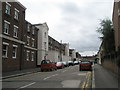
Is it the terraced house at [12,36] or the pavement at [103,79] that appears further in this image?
the terraced house at [12,36]

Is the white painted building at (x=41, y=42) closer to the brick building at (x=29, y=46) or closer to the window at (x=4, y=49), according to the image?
the brick building at (x=29, y=46)

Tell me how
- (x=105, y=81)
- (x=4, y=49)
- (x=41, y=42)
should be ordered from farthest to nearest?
(x=41, y=42) → (x=4, y=49) → (x=105, y=81)

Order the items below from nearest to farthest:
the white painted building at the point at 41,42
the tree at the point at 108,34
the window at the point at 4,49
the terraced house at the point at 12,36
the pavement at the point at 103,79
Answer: the pavement at the point at 103,79 < the window at the point at 4,49 < the terraced house at the point at 12,36 < the tree at the point at 108,34 < the white painted building at the point at 41,42

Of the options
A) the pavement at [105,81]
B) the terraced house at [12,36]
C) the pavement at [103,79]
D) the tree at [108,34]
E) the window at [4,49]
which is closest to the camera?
the pavement at [105,81]

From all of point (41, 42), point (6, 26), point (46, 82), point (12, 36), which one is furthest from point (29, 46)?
point (46, 82)

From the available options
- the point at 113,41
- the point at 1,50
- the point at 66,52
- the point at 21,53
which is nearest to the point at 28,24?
the point at 21,53

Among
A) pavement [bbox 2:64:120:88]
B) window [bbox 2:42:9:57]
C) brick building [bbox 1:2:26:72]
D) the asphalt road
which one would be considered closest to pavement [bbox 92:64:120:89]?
pavement [bbox 2:64:120:88]

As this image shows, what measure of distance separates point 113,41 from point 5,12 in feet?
61.0

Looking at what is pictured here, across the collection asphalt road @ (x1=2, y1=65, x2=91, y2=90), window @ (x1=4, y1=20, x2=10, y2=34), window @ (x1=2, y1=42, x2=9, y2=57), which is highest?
window @ (x1=4, y1=20, x2=10, y2=34)

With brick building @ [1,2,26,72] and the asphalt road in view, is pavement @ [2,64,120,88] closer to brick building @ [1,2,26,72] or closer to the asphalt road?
the asphalt road

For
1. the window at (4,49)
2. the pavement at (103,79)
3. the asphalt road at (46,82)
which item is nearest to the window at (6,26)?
the window at (4,49)

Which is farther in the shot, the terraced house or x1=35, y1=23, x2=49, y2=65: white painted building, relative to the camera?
x1=35, y1=23, x2=49, y2=65: white painted building

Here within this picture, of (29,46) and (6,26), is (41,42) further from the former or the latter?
(6,26)

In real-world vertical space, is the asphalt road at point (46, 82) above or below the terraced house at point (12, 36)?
below
